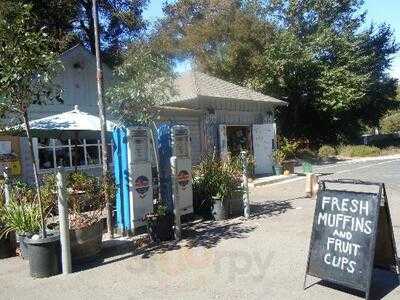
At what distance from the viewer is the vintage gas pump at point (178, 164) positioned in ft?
30.3

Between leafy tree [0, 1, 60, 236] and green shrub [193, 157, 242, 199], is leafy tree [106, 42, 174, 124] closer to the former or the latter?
green shrub [193, 157, 242, 199]

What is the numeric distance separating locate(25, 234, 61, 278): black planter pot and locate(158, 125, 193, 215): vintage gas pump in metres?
2.99

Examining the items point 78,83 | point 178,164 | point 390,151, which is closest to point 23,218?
point 178,164

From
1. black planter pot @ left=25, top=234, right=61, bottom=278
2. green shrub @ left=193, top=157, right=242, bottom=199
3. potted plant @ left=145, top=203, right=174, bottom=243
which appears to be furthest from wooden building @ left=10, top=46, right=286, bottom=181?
black planter pot @ left=25, top=234, right=61, bottom=278

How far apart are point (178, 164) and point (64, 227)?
135 inches

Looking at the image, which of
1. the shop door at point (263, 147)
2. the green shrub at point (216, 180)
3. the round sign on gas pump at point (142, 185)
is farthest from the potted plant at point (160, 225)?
the shop door at point (263, 147)

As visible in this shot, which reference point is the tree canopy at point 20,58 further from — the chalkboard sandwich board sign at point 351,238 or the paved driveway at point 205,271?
the chalkboard sandwich board sign at point 351,238

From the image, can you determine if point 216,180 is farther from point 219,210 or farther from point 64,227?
→ point 64,227

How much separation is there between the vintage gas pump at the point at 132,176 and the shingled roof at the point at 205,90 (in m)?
8.44

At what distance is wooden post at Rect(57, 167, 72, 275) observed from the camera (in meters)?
6.45

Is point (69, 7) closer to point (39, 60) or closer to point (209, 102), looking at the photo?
point (209, 102)

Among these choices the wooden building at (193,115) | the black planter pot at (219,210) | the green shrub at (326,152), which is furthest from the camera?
the green shrub at (326,152)

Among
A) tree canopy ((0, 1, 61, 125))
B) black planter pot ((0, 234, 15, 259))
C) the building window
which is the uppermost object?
tree canopy ((0, 1, 61, 125))

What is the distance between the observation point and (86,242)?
7.11 m
